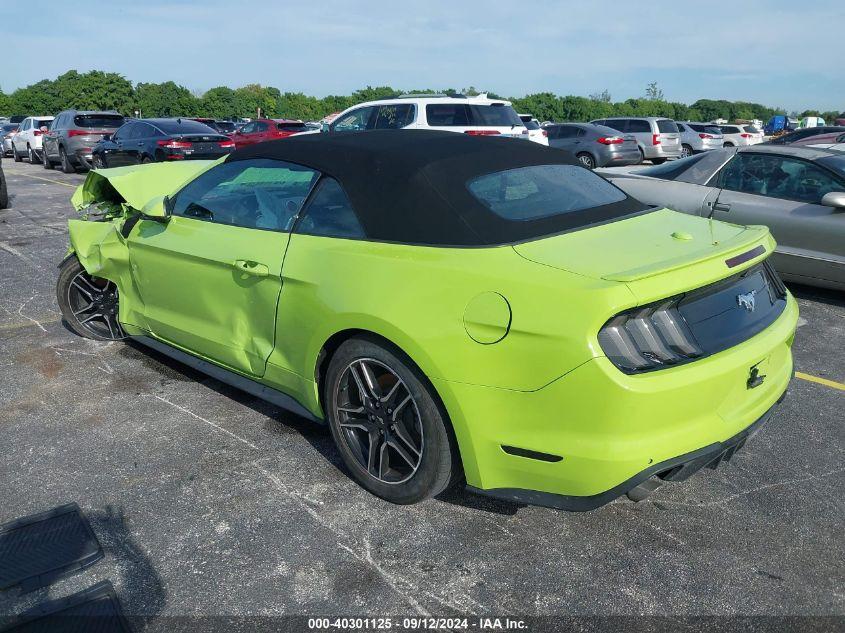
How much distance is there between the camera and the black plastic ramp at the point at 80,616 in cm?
236

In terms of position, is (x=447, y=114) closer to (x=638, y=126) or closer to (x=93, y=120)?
(x=93, y=120)

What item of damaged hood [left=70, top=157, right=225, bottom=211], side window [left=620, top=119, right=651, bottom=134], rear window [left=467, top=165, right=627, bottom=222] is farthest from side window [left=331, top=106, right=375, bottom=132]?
side window [left=620, top=119, right=651, bottom=134]

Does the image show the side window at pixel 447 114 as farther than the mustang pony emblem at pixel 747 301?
Yes

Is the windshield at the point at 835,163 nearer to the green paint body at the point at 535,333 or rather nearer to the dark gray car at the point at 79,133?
the green paint body at the point at 535,333

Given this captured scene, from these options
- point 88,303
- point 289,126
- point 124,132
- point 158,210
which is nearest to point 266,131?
point 289,126

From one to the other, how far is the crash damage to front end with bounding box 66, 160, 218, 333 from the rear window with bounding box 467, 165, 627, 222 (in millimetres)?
1964

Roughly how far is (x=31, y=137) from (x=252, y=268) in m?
24.8

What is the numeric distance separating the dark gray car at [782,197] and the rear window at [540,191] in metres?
3.26

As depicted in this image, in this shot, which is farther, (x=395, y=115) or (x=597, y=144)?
(x=597, y=144)

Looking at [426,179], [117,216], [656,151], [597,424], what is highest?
[426,179]

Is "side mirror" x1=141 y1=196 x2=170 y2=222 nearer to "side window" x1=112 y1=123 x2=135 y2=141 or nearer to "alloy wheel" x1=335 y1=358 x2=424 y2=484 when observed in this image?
"alloy wheel" x1=335 y1=358 x2=424 y2=484

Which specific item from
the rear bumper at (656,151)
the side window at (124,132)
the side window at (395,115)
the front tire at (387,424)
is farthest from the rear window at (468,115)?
the front tire at (387,424)

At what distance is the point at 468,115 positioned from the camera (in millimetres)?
13695

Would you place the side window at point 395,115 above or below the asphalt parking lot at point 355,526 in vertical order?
above
